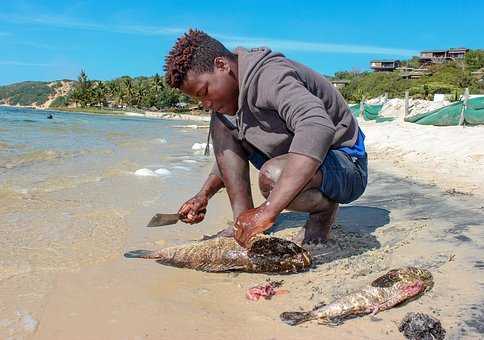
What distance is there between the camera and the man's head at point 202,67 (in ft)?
8.93

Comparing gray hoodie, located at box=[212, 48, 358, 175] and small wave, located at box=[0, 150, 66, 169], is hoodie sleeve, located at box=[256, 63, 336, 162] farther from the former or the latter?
small wave, located at box=[0, 150, 66, 169]

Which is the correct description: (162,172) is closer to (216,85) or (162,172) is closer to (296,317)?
(216,85)

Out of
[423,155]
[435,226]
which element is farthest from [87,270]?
[423,155]

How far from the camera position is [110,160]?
10.4m

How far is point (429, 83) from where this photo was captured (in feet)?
187

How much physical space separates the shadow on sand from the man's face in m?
1.14

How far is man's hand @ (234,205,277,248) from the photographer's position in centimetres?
235

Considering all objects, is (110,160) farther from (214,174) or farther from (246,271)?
(246,271)

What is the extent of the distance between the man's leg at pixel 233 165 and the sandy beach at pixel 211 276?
54cm

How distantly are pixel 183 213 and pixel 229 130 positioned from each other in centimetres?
73

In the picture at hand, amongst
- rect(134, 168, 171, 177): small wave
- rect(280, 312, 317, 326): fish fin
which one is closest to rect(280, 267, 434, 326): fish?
rect(280, 312, 317, 326): fish fin

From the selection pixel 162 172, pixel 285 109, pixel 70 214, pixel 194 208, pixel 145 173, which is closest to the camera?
pixel 285 109

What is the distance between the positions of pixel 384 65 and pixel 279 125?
121 metres

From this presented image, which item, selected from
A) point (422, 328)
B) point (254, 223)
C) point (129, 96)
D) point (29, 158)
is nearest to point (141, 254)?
point (254, 223)
